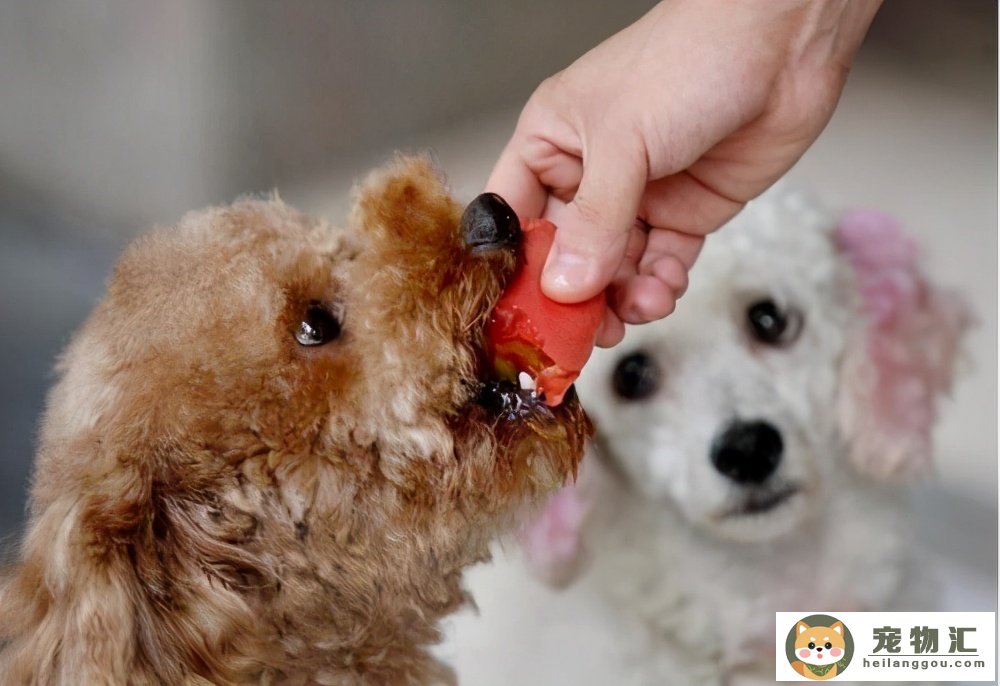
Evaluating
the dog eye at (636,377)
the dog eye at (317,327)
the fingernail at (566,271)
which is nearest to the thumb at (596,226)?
the fingernail at (566,271)

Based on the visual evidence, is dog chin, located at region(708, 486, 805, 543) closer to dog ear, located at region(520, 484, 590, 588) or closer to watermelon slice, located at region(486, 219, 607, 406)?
dog ear, located at region(520, 484, 590, 588)

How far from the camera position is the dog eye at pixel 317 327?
0.58m

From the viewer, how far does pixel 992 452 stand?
1241 mm

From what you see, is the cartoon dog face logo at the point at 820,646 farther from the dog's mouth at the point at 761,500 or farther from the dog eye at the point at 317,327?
the dog eye at the point at 317,327

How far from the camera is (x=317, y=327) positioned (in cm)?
58

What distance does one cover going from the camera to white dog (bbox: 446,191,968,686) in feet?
2.96

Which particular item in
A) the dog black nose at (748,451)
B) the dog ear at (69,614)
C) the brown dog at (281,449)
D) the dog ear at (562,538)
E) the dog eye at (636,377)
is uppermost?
the dog eye at (636,377)

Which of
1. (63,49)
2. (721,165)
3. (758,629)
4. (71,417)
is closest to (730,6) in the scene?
(721,165)

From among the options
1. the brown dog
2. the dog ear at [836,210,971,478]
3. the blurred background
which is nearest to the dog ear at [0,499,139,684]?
the brown dog

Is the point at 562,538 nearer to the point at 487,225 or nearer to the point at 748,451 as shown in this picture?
the point at 748,451

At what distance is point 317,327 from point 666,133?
0.97 feet

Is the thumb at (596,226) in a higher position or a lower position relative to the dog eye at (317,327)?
higher

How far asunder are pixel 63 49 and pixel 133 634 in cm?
85

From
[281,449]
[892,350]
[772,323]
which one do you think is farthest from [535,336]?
[892,350]
